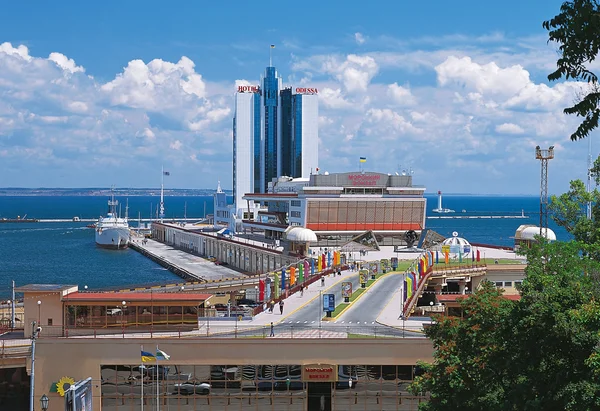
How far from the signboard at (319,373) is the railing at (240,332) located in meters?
1.47

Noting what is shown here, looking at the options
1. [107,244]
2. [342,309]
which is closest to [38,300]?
[342,309]

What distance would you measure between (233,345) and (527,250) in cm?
1589

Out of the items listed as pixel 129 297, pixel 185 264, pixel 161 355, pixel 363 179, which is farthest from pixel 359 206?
pixel 161 355

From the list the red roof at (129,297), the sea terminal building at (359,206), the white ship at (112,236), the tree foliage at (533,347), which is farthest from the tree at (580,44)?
the white ship at (112,236)

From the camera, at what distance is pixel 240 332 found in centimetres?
3975

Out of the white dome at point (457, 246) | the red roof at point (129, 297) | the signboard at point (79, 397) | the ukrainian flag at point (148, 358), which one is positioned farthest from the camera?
the white dome at point (457, 246)

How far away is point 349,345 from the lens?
1451 inches

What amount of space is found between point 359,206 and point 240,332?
236 ft

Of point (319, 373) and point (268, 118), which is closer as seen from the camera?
point (319, 373)

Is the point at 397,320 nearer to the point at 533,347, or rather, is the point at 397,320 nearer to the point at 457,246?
the point at 533,347

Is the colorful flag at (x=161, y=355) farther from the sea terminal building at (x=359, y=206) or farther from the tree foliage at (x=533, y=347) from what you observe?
the sea terminal building at (x=359, y=206)

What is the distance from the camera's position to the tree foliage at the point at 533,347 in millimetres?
20517

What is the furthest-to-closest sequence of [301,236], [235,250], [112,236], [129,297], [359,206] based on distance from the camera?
[112,236] < [235,250] < [359,206] < [301,236] < [129,297]

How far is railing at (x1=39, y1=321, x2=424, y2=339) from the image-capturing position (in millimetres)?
38281
